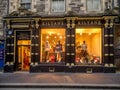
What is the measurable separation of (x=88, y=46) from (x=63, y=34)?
2.22 meters

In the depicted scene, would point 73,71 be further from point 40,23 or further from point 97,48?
point 40,23

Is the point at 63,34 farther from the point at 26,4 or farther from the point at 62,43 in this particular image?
the point at 26,4

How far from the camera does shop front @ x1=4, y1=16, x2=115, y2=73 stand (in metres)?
23.3

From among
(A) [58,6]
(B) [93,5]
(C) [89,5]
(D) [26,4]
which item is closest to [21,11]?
(D) [26,4]

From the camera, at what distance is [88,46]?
949 inches

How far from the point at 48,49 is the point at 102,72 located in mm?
4668

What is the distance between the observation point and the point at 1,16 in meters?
24.7

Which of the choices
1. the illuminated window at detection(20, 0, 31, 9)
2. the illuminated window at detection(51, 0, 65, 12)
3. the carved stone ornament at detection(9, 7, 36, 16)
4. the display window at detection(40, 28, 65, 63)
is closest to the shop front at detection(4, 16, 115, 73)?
the display window at detection(40, 28, 65, 63)

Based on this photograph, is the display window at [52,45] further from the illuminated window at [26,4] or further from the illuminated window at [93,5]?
the illuminated window at [93,5]

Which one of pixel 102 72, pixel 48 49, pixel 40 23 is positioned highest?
pixel 40 23

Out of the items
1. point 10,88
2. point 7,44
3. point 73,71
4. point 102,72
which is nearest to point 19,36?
point 7,44

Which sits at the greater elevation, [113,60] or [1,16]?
[1,16]

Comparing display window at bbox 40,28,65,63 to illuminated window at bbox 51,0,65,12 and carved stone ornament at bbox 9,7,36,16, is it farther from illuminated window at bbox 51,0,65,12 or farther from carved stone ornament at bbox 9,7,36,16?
carved stone ornament at bbox 9,7,36,16

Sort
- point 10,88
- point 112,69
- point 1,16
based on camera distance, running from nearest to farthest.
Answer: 1. point 10,88
2. point 112,69
3. point 1,16
